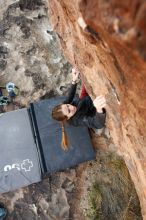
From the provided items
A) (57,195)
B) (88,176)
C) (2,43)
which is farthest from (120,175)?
(2,43)

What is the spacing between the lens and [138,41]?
6.54 feet

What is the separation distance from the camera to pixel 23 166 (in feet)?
20.0

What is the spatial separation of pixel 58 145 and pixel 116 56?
146 inches

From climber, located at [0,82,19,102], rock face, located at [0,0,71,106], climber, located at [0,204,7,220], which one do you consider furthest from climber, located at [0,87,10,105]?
climber, located at [0,204,7,220]

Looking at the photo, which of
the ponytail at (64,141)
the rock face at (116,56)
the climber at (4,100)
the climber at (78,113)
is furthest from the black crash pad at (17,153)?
the rock face at (116,56)

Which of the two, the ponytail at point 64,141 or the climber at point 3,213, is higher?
the ponytail at point 64,141

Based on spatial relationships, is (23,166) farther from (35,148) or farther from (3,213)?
(3,213)

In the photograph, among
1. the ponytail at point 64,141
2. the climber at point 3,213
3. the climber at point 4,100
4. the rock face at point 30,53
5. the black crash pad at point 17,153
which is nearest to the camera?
the ponytail at point 64,141

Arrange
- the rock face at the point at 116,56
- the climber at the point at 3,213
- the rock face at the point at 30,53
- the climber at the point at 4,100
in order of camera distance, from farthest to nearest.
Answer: the rock face at the point at 30,53 < the climber at the point at 4,100 < the climber at the point at 3,213 < the rock face at the point at 116,56

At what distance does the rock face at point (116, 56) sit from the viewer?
2025mm

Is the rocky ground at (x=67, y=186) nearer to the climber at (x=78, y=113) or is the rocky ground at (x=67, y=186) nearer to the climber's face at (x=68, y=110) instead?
the climber at (x=78, y=113)

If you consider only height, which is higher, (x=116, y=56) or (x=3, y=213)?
(x=116, y=56)

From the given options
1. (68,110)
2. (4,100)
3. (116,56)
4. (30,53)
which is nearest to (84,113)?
(68,110)

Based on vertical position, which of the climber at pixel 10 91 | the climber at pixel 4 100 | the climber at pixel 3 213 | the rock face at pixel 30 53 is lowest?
the climber at pixel 3 213
